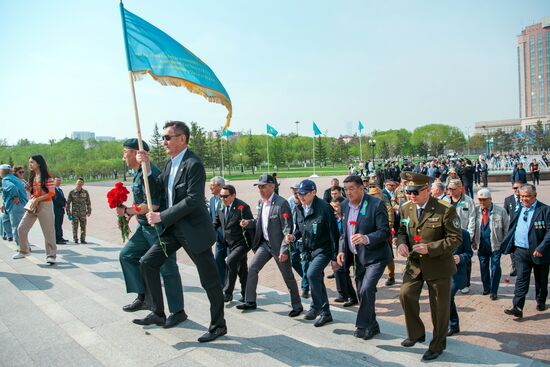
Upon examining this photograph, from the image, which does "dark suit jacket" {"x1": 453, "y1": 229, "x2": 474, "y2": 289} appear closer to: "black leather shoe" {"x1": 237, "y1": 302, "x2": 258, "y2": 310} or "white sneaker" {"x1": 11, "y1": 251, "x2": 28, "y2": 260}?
"black leather shoe" {"x1": 237, "y1": 302, "x2": 258, "y2": 310}

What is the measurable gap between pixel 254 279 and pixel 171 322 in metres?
1.30

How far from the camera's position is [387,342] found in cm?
424

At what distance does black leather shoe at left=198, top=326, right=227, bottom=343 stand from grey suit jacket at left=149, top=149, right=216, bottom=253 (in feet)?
2.96

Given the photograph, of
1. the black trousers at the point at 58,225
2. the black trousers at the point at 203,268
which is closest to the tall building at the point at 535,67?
the black trousers at the point at 58,225

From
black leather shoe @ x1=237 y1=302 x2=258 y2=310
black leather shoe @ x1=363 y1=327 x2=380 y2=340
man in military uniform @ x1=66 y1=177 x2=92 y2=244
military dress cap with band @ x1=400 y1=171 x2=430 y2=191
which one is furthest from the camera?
man in military uniform @ x1=66 y1=177 x2=92 y2=244

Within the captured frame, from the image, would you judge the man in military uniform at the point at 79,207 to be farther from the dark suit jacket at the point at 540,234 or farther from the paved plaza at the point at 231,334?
the dark suit jacket at the point at 540,234

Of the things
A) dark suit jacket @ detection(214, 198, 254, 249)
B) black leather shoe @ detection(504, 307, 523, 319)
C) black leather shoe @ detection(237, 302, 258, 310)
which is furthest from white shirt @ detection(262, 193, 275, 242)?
black leather shoe @ detection(504, 307, 523, 319)

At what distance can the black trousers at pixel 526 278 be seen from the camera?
204 inches

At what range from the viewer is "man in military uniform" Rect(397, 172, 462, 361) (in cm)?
386

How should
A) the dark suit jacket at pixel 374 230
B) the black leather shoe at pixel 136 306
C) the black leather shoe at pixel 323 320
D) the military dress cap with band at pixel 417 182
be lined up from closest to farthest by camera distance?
the military dress cap with band at pixel 417 182 → the dark suit jacket at pixel 374 230 → the black leather shoe at pixel 323 320 → the black leather shoe at pixel 136 306

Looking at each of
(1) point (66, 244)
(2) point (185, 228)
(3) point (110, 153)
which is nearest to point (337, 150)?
(3) point (110, 153)

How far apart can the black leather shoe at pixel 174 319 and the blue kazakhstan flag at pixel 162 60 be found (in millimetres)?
2450

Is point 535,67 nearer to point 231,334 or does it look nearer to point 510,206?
point 510,206

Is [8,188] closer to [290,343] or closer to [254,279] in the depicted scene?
[254,279]
